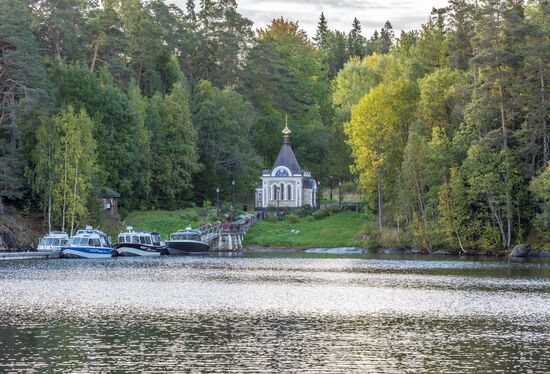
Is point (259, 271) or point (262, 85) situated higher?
point (262, 85)

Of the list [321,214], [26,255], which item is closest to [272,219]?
[321,214]

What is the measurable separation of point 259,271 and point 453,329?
35.1 metres

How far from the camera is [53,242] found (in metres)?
94.4

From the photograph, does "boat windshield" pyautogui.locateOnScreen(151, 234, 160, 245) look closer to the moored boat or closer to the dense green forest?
the moored boat

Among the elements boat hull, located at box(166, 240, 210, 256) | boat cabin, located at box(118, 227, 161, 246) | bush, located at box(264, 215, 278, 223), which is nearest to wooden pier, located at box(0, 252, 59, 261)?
boat cabin, located at box(118, 227, 161, 246)

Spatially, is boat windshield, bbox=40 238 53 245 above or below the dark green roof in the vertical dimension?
below

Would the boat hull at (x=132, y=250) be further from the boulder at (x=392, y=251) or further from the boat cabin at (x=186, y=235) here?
the boulder at (x=392, y=251)

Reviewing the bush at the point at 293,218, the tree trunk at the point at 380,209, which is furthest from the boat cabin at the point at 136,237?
the tree trunk at the point at 380,209

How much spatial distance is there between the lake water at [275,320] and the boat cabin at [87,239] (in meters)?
17.0

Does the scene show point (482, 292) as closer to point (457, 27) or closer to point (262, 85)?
point (457, 27)

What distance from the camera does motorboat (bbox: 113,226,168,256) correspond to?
101m

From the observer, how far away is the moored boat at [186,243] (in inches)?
4190

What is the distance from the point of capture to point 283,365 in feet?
111

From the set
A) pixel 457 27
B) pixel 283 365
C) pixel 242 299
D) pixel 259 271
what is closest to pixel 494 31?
pixel 457 27
